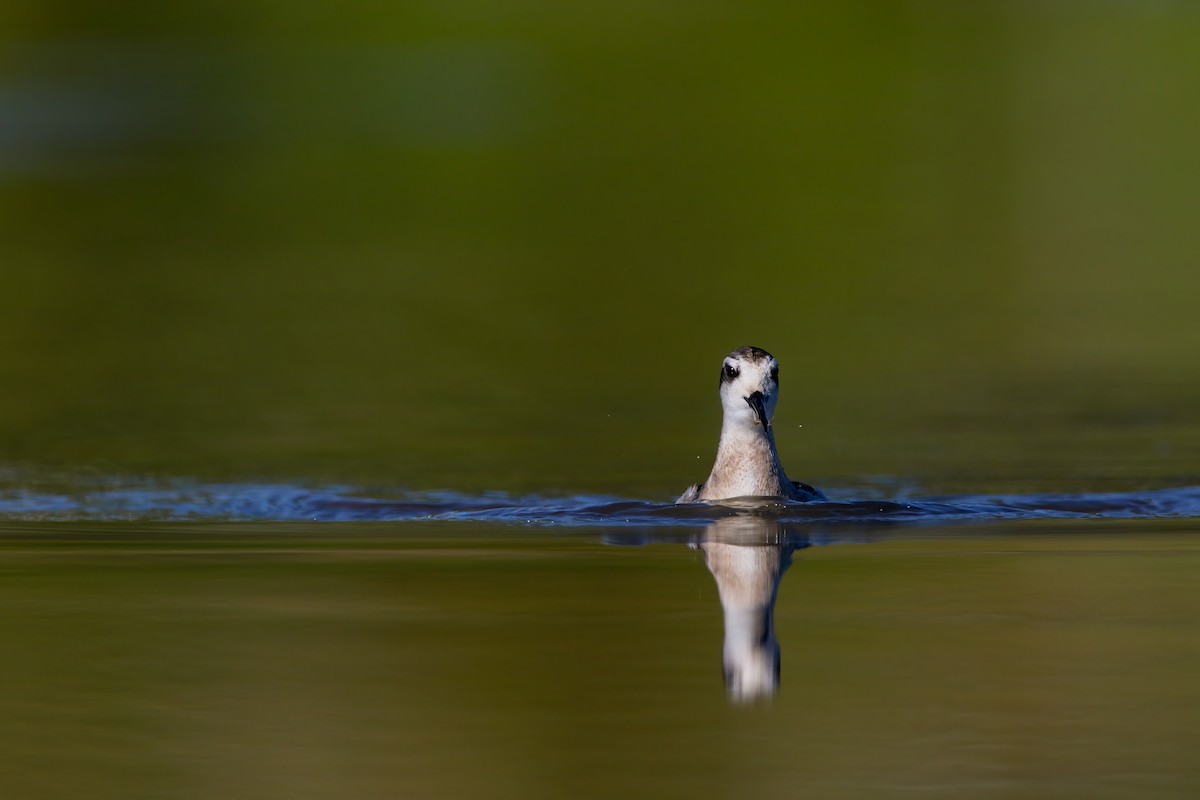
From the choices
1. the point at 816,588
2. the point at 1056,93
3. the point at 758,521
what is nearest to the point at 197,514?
the point at 758,521

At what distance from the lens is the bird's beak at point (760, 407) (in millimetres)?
11250

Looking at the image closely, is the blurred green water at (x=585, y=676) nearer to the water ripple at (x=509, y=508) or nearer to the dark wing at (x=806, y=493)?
the water ripple at (x=509, y=508)

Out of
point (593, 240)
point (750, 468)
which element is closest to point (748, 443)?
point (750, 468)

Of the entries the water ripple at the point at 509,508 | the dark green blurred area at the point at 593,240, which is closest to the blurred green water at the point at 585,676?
the water ripple at the point at 509,508

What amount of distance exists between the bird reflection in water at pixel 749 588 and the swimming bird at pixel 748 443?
763 mm

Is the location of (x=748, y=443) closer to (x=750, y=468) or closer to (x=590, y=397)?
(x=750, y=468)

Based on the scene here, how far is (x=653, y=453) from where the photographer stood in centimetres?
1392

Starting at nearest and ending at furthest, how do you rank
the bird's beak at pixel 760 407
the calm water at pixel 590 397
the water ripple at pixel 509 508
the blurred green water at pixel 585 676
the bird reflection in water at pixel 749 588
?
the blurred green water at pixel 585 676 < the calm water at pixel 590 397 < the bird reflection in water at pixel 749 588 < the water ripple at pixel 509 508 < the bird's beak at pixel 760 407

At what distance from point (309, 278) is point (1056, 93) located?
18.1 metres

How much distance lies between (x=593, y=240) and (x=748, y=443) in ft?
47.9

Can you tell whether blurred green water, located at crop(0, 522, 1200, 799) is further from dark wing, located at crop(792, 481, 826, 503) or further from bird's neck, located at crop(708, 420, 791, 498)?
dark wing, located at crop(792, 481, 826, 503)

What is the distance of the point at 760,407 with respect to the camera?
1131cm

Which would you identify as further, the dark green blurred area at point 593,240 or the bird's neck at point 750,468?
the dark green blurred area at point 593,240

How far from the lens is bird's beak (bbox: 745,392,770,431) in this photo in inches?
443
